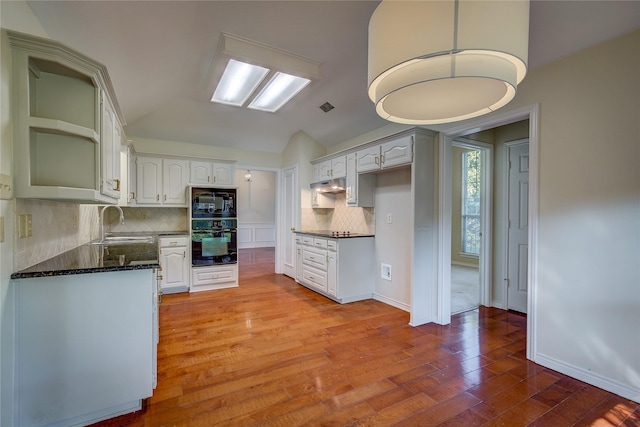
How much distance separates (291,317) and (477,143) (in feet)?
10.6

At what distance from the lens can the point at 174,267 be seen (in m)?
4.45

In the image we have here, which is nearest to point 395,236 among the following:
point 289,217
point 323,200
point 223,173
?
point 323,200

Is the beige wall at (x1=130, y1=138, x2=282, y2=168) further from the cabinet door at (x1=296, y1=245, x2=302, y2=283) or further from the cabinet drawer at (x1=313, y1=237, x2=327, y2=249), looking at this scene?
the cabinet drawer at (x1=313, y1=237, x2=327, y2=249)

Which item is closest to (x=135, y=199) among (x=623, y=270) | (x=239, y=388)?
(x=239, y=388)

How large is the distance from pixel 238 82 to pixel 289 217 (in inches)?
106

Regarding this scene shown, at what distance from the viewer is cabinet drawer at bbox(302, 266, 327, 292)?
4262 mm

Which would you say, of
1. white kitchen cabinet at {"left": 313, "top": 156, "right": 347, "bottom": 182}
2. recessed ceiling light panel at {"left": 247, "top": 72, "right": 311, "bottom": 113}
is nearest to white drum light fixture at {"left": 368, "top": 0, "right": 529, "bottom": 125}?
recessed ceiling light panel at {"left": 247, "top": 72, "right": 311, "bottom": 113}

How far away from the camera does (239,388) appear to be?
2.09 m

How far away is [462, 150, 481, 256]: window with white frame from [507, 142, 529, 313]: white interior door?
300cm

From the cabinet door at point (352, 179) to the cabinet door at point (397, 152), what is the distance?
Answer: 1.88 ft

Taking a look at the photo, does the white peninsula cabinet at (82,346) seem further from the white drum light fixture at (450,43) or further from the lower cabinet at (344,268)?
the lower cabinet at (344,268)

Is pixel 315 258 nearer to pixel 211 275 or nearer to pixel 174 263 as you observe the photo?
pixel 211 275

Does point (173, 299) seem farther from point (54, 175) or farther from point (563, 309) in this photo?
point (563, 309)

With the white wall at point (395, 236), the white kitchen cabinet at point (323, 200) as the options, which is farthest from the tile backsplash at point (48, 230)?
the white wall at point (395, 236)
